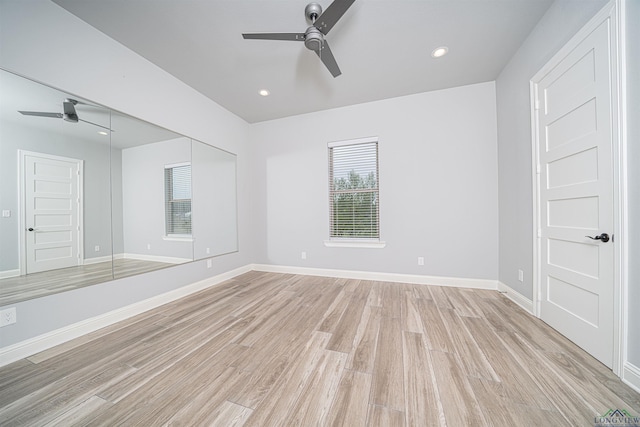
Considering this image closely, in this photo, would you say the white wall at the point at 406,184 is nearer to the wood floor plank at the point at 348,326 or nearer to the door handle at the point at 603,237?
the wood floor plank at the point at 348,326

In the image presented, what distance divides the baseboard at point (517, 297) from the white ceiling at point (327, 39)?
2885mm

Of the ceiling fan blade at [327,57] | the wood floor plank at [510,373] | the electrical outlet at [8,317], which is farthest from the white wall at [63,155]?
Result: the wood floor plank at [510,373]

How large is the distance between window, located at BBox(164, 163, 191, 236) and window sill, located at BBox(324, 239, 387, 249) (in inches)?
89.1

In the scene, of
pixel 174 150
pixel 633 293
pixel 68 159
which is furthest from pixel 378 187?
pixel 68 159

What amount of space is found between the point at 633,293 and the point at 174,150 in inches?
178

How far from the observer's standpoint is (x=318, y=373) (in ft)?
4.58

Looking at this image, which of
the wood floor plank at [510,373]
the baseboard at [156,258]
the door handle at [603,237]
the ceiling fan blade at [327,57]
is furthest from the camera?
the baseboard at [156,258]

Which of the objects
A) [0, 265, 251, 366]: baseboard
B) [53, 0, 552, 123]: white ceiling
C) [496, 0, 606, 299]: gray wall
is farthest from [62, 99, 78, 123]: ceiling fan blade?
[496, 0, 606, 299]: gray wall

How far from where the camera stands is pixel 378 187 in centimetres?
344

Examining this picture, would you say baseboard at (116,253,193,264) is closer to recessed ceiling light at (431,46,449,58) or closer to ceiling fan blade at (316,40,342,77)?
ceiling fan blade at (316,40,342,77)

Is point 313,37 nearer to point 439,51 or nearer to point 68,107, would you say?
point 439,51

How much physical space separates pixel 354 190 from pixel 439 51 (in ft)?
6.84

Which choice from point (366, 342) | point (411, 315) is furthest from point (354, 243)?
point (366, 342)

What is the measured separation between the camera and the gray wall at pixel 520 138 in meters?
1.86
